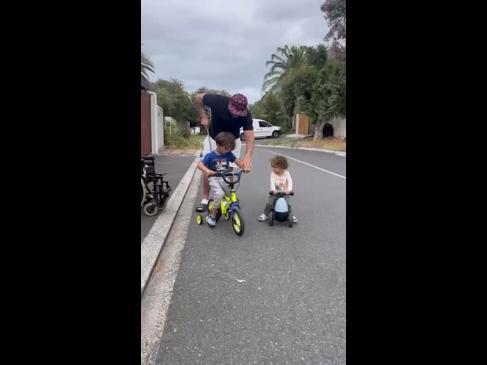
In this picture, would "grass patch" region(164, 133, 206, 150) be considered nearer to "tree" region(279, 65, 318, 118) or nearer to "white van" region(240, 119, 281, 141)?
"tree" region(279, 65, 318, 118)

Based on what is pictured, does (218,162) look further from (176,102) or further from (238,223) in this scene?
(176,102)

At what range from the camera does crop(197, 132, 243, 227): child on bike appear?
14.4 feet

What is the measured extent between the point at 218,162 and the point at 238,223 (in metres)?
0.81

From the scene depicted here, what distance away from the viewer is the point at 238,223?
4.20 metres

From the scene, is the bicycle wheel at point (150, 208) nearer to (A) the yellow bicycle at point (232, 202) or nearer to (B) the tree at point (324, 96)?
(A) the yellow bicycle at point (232, 202)

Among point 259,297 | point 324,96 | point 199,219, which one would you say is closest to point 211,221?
point 199,219

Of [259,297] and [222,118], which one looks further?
[222,118]

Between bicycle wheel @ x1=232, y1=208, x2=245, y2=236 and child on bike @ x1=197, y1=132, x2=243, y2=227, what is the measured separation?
1.34 feet

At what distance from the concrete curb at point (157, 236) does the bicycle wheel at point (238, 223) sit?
32.2 inches

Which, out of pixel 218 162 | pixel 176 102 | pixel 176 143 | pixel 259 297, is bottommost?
pixel 259 297

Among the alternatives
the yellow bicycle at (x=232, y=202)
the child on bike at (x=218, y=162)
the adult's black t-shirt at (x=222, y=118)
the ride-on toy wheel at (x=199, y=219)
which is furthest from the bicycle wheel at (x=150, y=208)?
the adult's black t-shirt at (x=222, y=118)

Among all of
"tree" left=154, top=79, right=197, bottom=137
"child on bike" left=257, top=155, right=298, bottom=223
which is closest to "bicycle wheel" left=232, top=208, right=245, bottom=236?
"child on bike" left=257, top=155, right=298, bottom=223
